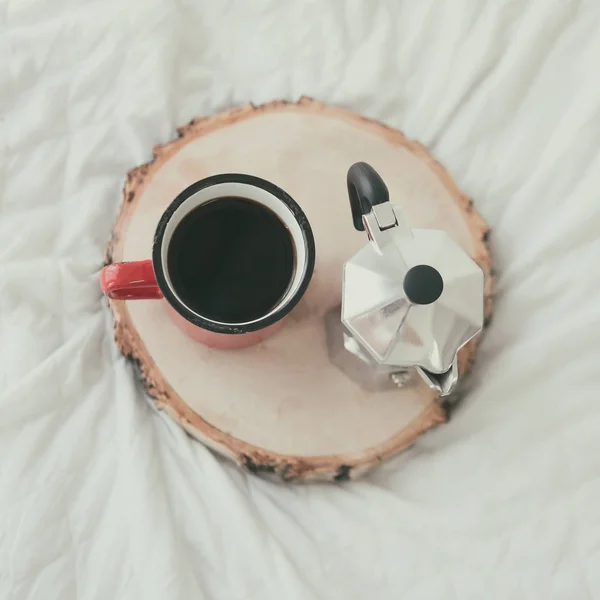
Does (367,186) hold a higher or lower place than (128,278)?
higher

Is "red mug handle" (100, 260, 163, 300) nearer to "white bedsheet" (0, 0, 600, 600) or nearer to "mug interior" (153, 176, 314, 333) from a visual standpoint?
"mug interior" (153, 176, 314, 333)

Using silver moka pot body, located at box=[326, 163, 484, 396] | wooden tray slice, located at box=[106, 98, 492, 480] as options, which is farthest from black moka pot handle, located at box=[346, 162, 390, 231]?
wooden tray slice, located at box=[106, 98, 492, 480]

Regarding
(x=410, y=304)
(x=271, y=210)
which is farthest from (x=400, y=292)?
(x=271, y=210)

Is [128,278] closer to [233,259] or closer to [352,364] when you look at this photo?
[233,259]

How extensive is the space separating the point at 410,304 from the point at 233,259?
0.15 metres

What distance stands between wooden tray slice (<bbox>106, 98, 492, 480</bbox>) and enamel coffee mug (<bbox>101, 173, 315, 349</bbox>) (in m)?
0.04

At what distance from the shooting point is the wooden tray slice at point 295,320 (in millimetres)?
539

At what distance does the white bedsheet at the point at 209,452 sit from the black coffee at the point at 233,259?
15 cm

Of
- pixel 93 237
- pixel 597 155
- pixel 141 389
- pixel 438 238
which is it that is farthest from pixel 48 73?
pixel 597 155

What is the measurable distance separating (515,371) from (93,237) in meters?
0.44

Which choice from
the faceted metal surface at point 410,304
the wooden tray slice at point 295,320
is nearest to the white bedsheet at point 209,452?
the wooden tray slice at point 295,320

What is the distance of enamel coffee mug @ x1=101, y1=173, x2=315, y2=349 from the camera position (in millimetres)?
465

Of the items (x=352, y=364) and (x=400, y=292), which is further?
(x=352, y=364)

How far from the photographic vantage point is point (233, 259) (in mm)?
504
